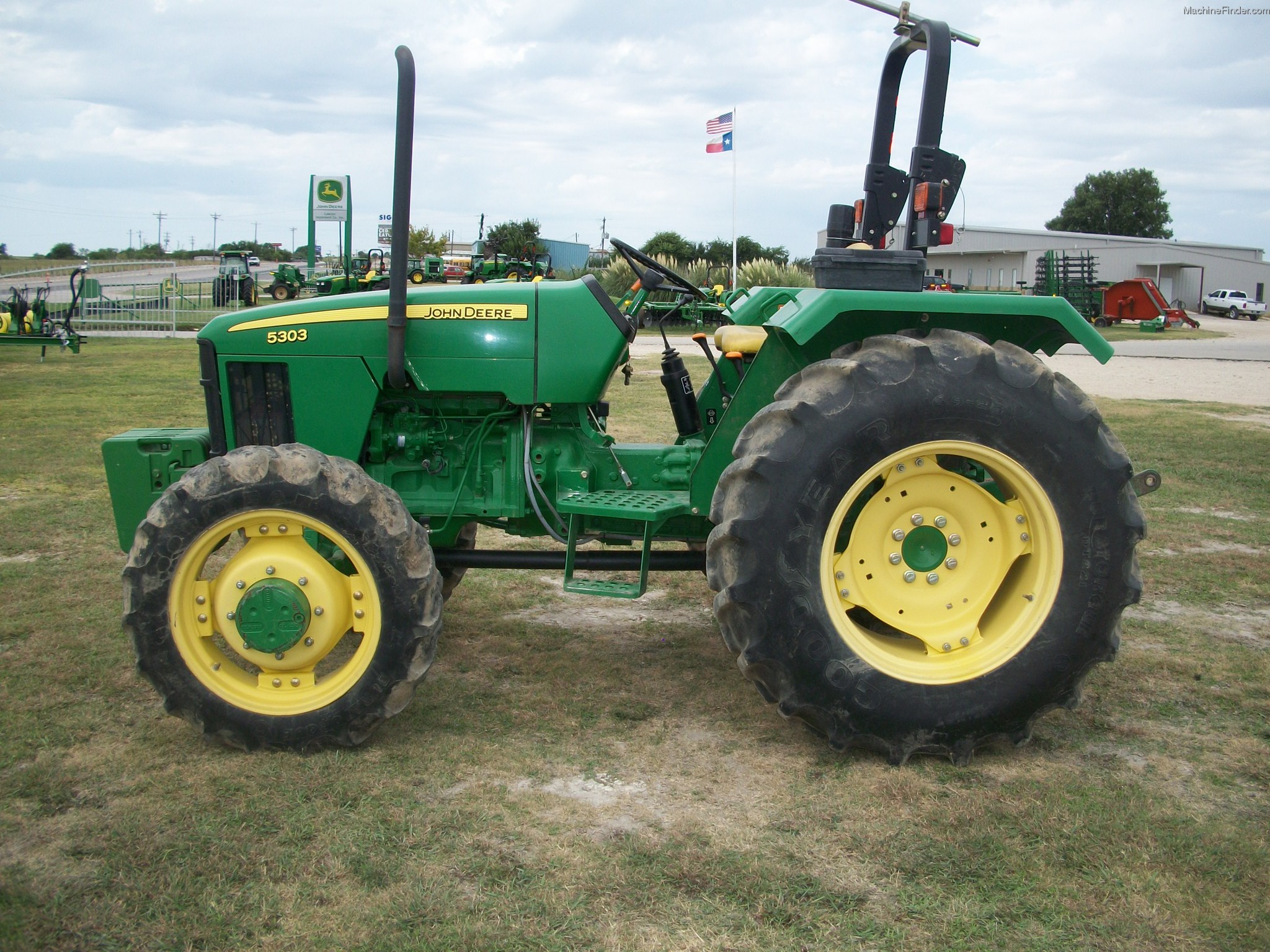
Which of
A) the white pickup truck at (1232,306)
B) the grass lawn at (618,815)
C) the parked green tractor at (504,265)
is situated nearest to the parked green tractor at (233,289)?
the parked green tractor at (504,265)

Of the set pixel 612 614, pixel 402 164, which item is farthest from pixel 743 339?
pixel 612 614

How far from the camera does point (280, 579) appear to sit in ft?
11.1

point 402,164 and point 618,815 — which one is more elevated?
point 402,164

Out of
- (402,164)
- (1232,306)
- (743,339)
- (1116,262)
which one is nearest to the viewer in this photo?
(402,164)

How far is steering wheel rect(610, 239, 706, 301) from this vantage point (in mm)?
3982

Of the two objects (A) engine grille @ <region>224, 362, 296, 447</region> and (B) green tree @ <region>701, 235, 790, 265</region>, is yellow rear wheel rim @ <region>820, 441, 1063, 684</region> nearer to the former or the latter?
(A) engine grille @ <region>224, 362, 296, 447</region>

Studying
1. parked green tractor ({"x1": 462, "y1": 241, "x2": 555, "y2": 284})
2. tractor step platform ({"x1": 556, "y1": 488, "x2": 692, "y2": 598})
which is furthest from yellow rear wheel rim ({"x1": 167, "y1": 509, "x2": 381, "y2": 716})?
parked green tractor ({"x1": 462, "y1": 241, "x2": 555, "y2": 284})

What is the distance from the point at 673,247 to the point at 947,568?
99.2 feet

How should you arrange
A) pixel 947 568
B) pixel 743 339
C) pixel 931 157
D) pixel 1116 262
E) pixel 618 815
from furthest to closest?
pixel 1116 262, pixel 743 339, pixel 931 157, pixel 947 568, pixel 618 815

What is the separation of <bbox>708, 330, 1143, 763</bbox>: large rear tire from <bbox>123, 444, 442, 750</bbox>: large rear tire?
1.05 metres

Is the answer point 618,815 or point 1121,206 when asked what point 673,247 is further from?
point 1121,206

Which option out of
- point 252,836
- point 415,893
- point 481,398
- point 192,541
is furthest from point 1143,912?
point 192,541

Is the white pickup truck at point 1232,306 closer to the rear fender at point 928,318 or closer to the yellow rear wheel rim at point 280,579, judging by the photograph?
the rear fender at point 928,318

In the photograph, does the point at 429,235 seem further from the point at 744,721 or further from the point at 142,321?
the point at 744,721
